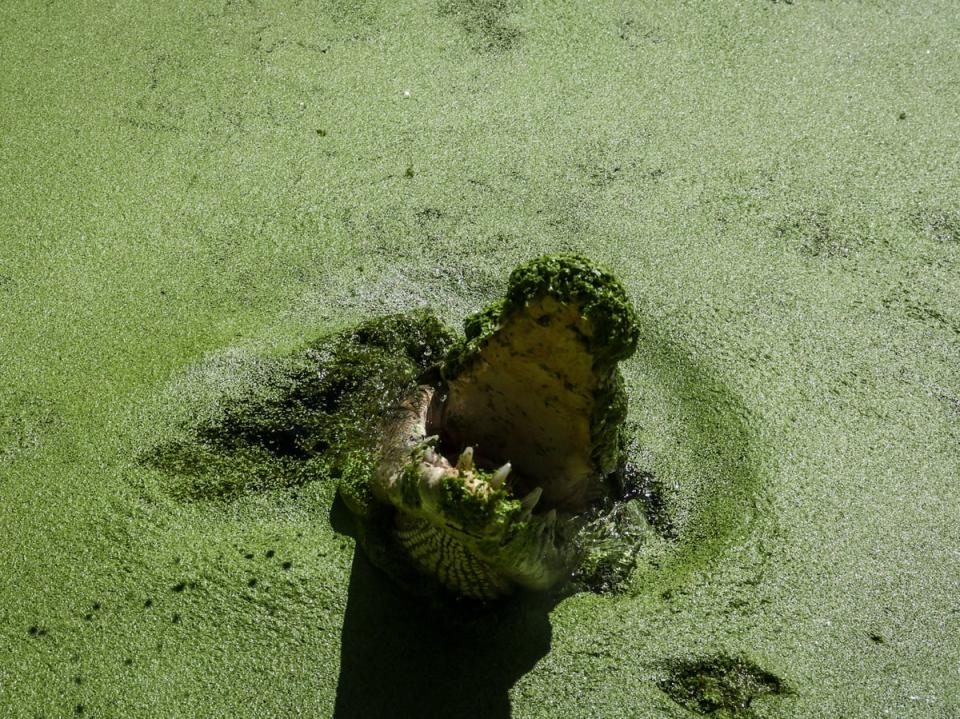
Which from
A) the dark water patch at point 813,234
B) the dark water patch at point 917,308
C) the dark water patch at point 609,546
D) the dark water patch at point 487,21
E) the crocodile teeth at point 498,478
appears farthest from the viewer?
the dark water patch at point 487,21

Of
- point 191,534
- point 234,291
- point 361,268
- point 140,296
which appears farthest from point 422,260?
point 191,534

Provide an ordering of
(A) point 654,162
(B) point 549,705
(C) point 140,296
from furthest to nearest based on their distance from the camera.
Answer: (A) point 654,162
(C) point 140,296
(B) point 549,705

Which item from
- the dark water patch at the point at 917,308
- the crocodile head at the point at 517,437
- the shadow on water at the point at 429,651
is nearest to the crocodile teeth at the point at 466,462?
the crocodile head at the point at 517,437

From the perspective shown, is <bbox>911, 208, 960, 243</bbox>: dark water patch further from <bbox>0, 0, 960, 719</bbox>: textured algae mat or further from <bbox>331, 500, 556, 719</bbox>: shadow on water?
<bbox>331, 500, 556, 719</bbox>: shadow on water

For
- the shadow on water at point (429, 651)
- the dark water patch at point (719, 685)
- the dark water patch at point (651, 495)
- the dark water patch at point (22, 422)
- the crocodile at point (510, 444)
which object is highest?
the crocodile at point (510, 444)

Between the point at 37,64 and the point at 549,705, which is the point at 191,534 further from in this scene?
the point at 37,64

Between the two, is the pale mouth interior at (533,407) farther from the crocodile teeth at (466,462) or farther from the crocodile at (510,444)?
the crocodile teeth at (466,462)

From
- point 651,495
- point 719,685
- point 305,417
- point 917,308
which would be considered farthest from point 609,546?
point 917,308

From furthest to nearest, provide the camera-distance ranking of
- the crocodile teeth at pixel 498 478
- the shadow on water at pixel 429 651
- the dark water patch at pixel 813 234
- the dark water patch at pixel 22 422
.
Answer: the dark water patch at pixel 813 234
the dark water patch at pixel 22 422
the shadow on water at pixel 429 651
the crocodile teeth at pixel 498 478
